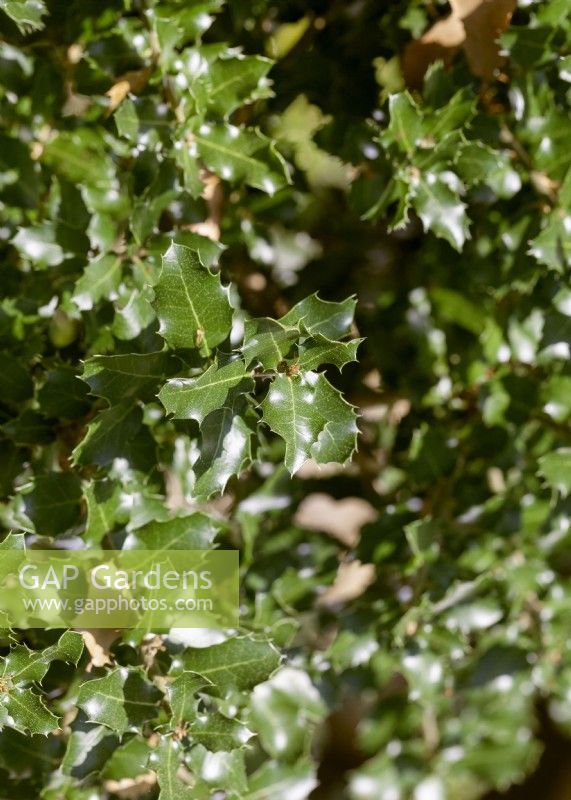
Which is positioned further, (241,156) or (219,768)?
(241,156)

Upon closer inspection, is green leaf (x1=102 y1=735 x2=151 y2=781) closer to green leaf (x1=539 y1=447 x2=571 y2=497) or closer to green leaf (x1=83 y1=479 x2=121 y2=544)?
green leaf (x1=83 y1=479 x2=121 y2=544)

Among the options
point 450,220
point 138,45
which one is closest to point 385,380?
point 450,220

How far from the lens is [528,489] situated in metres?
1.46

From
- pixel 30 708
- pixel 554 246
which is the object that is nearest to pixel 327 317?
pixel 554 246

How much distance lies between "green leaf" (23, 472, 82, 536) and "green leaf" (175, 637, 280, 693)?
24cm

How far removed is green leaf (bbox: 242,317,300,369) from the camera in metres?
0.93

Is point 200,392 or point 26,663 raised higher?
point 200,392

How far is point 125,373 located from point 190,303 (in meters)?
0.11

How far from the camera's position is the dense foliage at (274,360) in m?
1.01

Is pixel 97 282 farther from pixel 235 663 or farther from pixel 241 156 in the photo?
pixel 235 663

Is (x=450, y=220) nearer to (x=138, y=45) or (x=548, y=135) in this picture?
(x=548, y=135)

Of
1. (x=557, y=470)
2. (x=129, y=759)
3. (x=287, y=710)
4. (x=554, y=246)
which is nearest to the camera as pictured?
(x=129, y=759)

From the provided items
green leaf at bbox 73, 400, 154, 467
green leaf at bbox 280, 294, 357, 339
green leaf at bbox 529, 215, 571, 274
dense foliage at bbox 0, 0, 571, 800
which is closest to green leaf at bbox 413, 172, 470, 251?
dense foliage at bbox 0, 0, 571, 800

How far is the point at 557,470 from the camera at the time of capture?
1.37 meters
